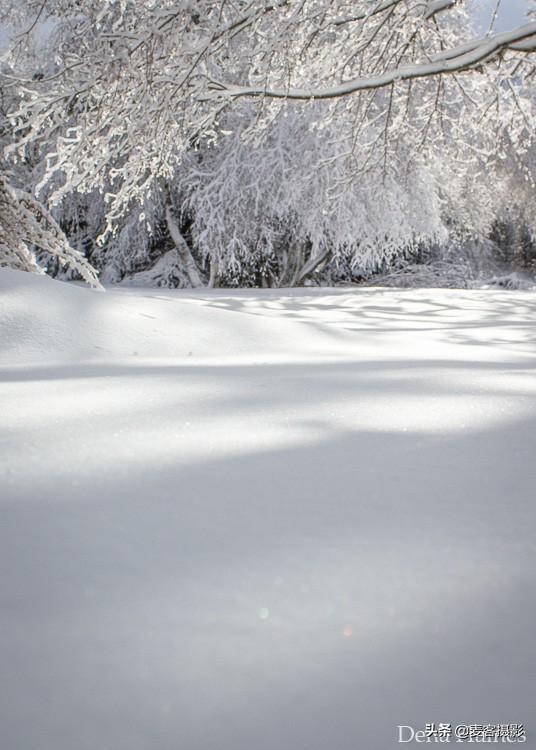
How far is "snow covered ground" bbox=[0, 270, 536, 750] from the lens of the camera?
59cm

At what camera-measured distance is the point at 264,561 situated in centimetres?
85

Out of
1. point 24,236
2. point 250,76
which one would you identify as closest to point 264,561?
point 24,236

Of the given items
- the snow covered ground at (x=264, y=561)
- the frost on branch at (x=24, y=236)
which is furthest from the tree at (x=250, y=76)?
A: the snow covered ground at (x=264, y=561)

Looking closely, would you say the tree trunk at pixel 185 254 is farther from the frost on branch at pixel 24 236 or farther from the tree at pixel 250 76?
the frost on branch at pixel 24 236

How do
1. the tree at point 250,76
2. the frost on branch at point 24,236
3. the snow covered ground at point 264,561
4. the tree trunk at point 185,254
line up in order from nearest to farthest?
the snow covered ground at point 264,561 < the tree at point 250,76 < the frost on branch at point 24,236 < the tree trunk at point 185,254

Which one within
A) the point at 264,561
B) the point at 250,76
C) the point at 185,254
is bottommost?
the point at 264,561

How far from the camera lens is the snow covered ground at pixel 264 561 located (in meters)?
0.59

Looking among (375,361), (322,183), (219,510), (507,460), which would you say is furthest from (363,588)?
(322,183)

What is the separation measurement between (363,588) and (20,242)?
4.23 meters

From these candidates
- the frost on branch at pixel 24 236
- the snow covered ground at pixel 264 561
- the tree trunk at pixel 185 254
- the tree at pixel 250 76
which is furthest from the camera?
the tree trunk at pixel 185 254

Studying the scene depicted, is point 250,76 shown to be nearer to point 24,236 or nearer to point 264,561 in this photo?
point 24,236

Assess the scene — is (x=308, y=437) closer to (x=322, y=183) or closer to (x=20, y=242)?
(x=20, y=242)

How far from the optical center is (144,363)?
256cm

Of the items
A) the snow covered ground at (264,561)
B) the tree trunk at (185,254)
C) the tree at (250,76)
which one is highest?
the tree at (250,76)
